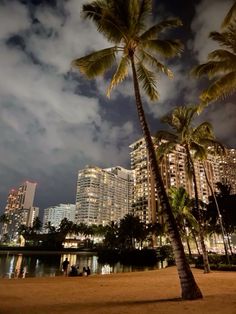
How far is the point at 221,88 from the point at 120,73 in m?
5.43

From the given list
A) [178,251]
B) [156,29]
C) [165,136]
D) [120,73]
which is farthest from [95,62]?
[165,136]

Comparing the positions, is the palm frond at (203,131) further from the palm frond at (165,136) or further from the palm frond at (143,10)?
the palm frond at (143,10)

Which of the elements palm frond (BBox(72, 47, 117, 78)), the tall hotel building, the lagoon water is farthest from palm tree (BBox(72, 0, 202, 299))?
the tall hotel building

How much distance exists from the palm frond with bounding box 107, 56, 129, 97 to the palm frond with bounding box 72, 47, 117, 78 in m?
0.53

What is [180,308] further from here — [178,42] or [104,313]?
[178,42]

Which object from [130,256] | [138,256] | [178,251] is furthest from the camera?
[130,256]

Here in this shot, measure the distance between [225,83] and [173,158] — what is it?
14542 centimetres

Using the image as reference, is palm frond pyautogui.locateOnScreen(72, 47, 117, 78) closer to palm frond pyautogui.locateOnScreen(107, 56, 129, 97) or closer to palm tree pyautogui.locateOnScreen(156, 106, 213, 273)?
palm frond pyautogui.locateOnScreen(107, 56, 129, 97)

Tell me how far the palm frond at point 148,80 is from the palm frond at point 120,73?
29.2 inches

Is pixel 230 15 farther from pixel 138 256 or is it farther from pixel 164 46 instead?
pixel 138 256

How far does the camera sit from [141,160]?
167m

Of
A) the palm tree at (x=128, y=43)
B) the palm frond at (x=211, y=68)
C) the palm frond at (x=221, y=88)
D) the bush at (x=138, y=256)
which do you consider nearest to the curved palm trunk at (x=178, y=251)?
the palm tree at (x=128, y=43)

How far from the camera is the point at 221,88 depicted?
571 inches

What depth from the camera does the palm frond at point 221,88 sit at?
46.7 ft
